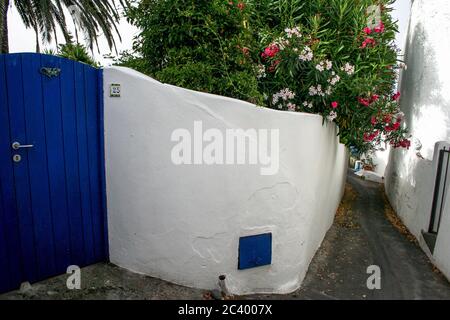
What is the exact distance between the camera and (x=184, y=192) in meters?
3.40

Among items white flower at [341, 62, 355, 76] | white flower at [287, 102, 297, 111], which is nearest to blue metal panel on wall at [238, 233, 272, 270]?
white flower at [287, 102, 297, 111]

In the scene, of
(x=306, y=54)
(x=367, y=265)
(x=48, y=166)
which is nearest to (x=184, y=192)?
(x=48, y=166)

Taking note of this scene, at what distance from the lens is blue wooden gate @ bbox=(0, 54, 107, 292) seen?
292 cm

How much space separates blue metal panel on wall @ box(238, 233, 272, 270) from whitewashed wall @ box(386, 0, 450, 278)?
313cm

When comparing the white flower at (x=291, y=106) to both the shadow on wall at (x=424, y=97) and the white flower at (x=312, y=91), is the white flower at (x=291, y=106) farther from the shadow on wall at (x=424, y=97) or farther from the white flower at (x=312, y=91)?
the shadow on wall at (x=424, y=97)

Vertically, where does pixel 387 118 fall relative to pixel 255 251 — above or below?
above

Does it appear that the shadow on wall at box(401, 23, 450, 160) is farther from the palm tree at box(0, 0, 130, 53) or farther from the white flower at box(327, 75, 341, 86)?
the palm tree at box(0, 0, 130, 53)

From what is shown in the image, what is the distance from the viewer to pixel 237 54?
3979 millimetres

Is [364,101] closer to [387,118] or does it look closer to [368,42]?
[368,42]

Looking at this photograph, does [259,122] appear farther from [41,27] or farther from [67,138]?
[41,27]

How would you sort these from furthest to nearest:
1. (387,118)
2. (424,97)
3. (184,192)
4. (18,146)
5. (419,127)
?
1. (419,127)
2. (424,97)
3. (387,118)
4. (184,192)
5. (18,146)

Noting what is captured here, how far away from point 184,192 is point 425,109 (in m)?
6.73
